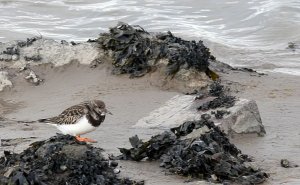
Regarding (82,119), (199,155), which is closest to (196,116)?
(82,119)

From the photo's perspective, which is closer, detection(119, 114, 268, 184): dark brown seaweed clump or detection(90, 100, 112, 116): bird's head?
detection(119, 114, 268, 184): dark brown seaweed clump

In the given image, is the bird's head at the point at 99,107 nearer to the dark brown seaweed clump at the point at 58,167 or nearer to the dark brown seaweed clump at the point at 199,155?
the dark brown seaweed clump at the point at 199,155

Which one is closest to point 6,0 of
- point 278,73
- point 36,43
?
point 36,43

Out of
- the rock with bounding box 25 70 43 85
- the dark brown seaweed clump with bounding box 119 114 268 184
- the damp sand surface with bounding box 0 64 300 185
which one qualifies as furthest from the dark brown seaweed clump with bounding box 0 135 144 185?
the rock with bounding box 25 70 43 85

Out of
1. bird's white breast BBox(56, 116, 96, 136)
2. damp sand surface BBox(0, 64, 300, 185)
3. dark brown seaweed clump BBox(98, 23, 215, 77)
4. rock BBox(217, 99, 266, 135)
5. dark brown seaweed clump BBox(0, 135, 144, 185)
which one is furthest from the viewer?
dark brown seaweed clump BBox(98, 23, 215, 77)

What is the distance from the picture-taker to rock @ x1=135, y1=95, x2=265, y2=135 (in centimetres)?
618

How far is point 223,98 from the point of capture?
6.67 m

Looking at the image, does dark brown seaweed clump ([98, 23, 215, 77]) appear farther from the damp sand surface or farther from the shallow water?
the shallow water

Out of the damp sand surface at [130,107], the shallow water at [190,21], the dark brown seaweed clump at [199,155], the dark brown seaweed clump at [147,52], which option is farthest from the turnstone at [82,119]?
the shallow water at [190,21]

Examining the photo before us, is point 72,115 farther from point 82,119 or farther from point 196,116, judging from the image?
point 196,116

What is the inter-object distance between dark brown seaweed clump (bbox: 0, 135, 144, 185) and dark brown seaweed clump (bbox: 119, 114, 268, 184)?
44 cm

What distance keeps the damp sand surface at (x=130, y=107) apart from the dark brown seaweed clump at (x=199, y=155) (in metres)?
0.10

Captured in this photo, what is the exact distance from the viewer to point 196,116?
6539 mm

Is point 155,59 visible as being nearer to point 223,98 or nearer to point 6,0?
point 223,98
